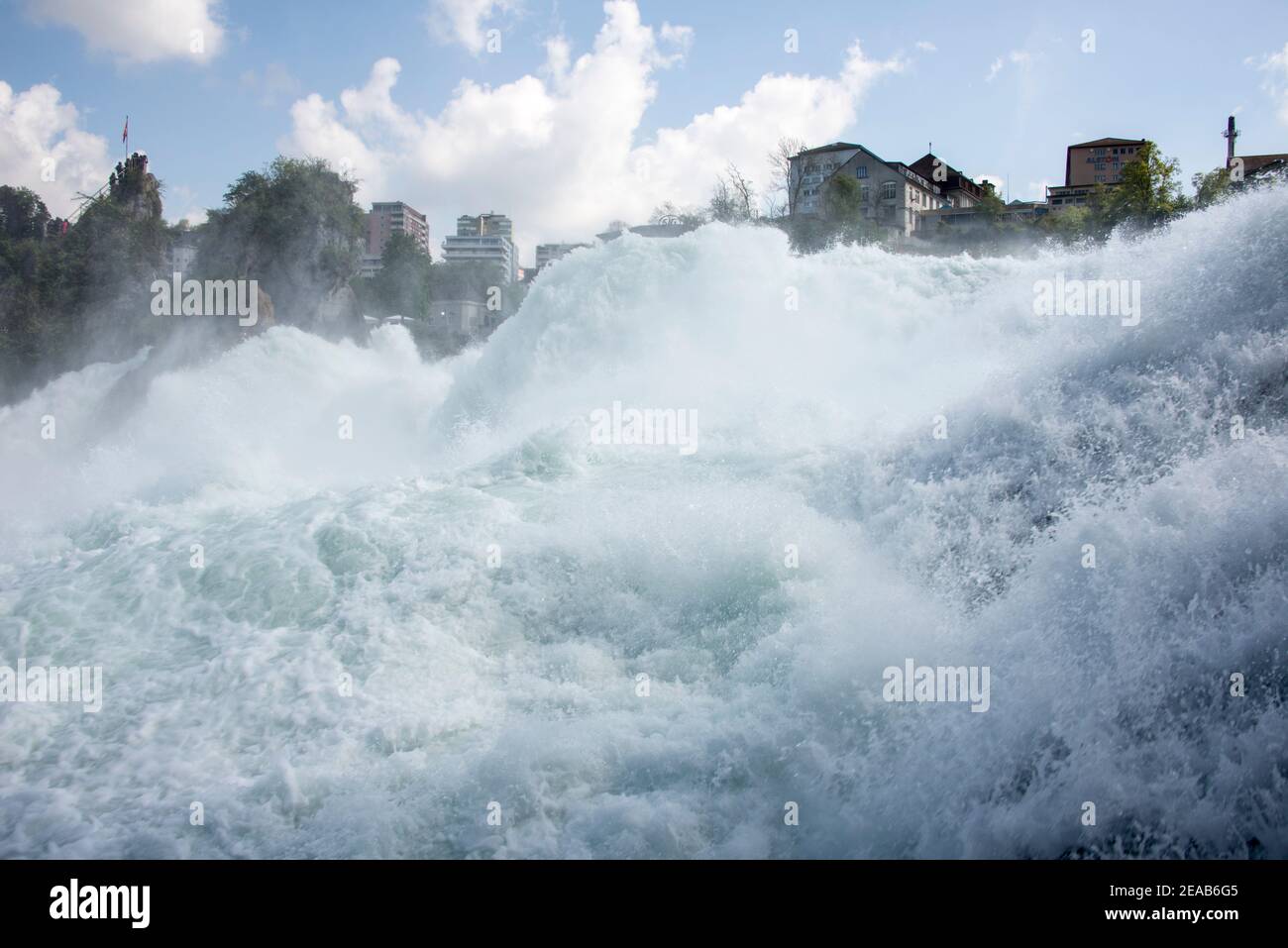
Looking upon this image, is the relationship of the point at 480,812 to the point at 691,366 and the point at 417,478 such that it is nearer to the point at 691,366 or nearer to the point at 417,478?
the point at 417,478

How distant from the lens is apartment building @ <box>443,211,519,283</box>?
11306cm

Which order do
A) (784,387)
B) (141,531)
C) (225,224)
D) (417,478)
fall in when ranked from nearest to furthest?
(141,531), (417,478), (784,387), (225,224)

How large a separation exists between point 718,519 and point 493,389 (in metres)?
9.54

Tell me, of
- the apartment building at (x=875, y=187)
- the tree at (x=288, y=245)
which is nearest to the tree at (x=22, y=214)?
the tree at (x=288, y=245)

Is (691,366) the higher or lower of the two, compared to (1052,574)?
higher

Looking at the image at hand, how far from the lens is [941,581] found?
6.49 metres

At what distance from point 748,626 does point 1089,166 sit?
2546 inches

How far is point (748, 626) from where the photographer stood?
695cm

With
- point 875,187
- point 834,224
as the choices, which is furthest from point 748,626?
point 875,187

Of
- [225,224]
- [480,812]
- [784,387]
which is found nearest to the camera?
[480,812]

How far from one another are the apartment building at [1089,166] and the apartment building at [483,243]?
227 feet

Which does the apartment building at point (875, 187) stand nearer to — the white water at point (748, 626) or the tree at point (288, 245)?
the tree at point (288, 245)

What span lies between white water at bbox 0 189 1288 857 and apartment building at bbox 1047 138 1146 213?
54035 mm
